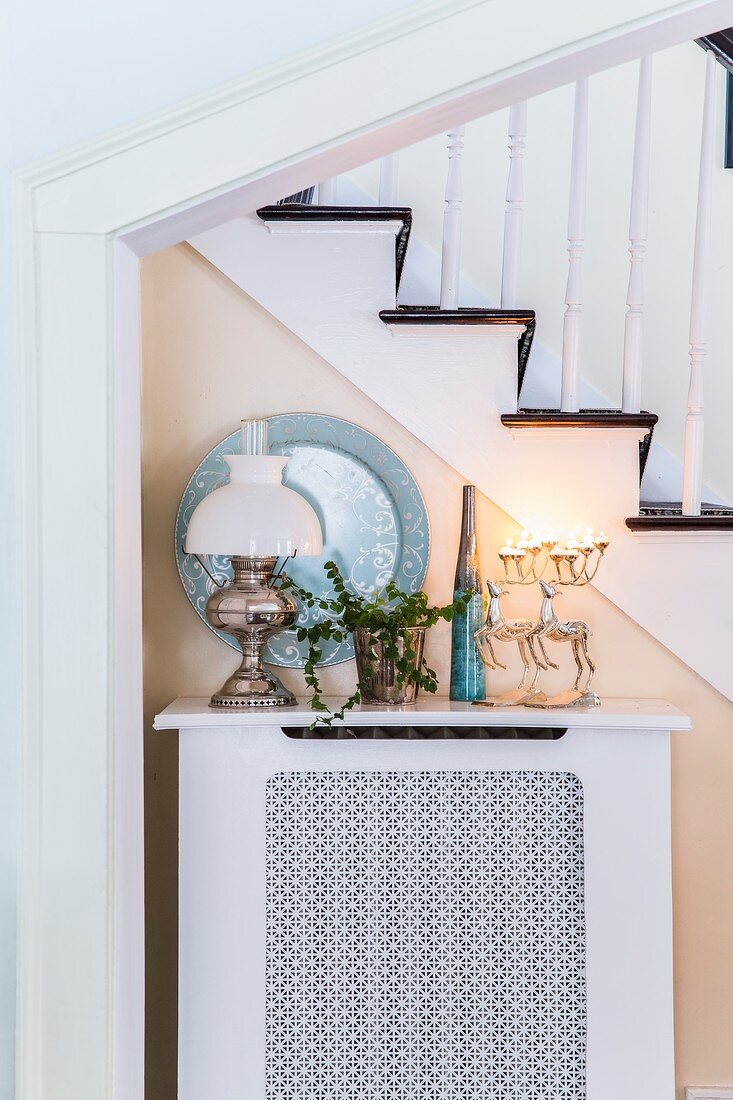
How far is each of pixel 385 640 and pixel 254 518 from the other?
312 millimetres

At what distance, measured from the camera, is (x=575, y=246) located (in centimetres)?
177

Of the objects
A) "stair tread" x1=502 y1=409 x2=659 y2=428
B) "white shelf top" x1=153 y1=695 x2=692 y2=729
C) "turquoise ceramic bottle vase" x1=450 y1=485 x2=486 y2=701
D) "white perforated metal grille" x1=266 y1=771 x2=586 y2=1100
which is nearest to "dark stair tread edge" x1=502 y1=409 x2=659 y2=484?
"stair tread" x1=502 y1=409 x2=659 y2=428

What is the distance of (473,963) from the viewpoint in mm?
1641

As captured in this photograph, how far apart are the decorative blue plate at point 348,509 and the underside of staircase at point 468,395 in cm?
10

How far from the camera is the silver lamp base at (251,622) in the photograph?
168 centimetres

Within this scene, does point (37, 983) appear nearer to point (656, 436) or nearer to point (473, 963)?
point (473, 963)

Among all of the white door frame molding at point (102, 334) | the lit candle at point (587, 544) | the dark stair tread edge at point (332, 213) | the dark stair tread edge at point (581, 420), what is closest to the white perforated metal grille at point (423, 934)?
the lit candle at point (587, 544)

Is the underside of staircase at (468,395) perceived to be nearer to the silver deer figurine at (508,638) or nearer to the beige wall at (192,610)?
the beige wall at (192,610)

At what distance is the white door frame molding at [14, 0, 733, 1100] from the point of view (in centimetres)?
110

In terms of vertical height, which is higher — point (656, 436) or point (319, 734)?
point (656, 436)

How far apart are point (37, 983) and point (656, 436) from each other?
1722 mm

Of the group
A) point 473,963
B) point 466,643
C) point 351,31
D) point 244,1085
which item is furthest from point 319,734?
point 351,31

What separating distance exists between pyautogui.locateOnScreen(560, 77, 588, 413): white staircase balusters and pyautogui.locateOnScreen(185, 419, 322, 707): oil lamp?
55 centimetres

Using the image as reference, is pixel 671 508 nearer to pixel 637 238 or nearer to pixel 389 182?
pixel 637 238
